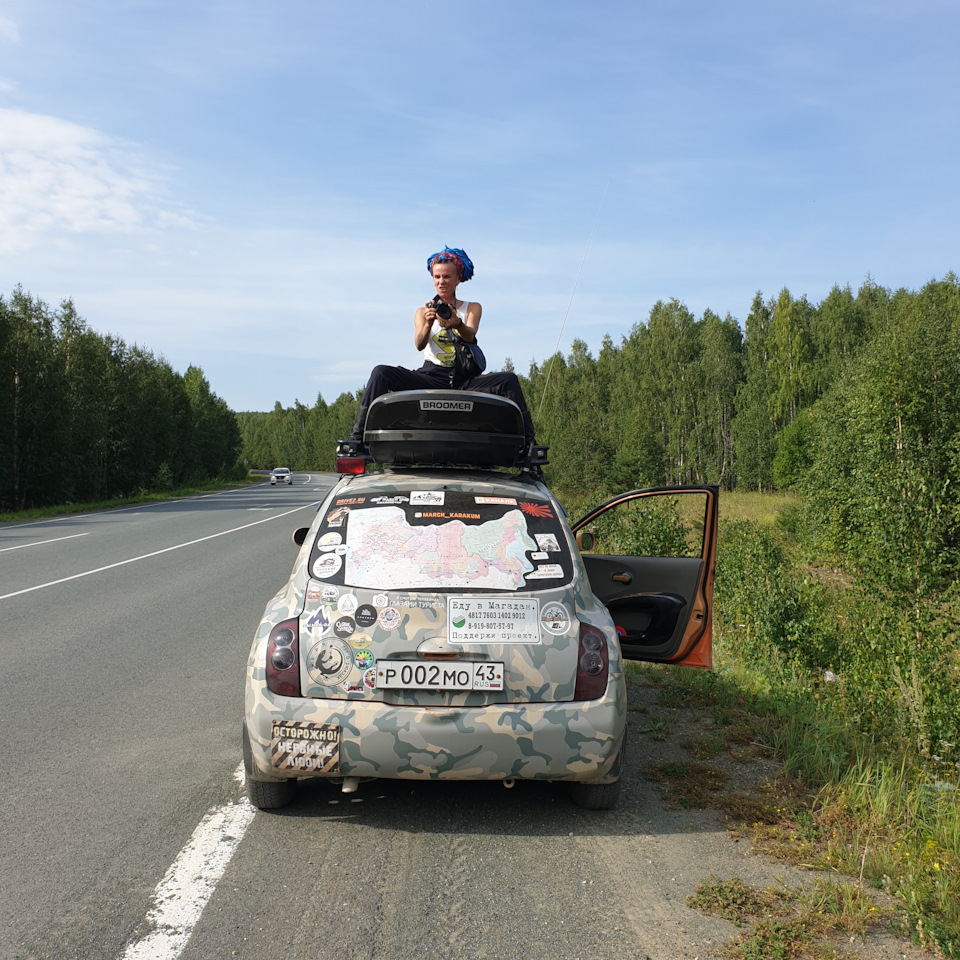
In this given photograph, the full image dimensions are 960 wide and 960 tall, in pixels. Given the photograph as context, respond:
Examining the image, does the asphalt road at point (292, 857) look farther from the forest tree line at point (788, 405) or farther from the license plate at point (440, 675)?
the forest tree line at point (788, 405)

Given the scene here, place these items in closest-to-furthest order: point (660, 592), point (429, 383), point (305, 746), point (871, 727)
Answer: point (305, 746) < point (660, 592) < point (429, 383) < point (871, 727)

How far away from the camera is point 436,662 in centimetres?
371

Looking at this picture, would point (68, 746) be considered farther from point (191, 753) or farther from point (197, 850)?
point (197, 850)

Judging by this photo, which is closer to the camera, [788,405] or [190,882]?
[190,882]

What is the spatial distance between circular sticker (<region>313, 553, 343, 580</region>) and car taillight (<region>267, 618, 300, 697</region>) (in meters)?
0.31

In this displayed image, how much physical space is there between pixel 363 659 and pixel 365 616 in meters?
→ 0.20

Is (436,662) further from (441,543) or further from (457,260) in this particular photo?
(457,260)

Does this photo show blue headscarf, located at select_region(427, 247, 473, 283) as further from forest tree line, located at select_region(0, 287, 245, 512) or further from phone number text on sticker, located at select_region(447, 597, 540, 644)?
forest tree line, located at select_region(0, 287, 245, 512)

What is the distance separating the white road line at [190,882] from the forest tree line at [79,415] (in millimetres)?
36181

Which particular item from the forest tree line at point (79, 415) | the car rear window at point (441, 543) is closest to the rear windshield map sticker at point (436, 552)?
the car rear window at point (441, 543)

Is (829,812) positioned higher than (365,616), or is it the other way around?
(365,616)

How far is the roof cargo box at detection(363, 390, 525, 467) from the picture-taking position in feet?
15.2

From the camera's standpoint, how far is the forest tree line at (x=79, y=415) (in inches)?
1476

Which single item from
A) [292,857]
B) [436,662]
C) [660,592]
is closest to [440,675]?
[436,662]
